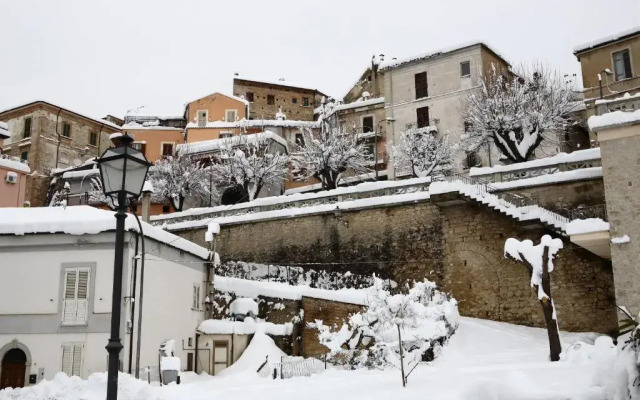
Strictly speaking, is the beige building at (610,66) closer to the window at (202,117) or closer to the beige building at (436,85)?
the beige building at (436,85)

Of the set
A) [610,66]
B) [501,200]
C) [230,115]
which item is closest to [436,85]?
[610,66]

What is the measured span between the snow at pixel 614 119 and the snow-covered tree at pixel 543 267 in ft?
14.7

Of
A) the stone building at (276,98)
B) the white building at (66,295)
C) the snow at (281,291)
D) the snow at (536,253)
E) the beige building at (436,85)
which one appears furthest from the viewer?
the stone building at (276,98)

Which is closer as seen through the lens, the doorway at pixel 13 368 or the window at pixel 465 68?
the doorway at pixel 13 368

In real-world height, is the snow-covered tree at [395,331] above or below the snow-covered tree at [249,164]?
below

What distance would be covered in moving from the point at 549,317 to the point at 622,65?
24.4 metres

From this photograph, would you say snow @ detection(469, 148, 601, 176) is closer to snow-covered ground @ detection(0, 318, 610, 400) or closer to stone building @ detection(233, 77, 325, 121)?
snow-covered ground @ detection(0, 318, 610, 400)

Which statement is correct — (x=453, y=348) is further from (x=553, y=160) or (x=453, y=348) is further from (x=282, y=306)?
(x=553, y=160)

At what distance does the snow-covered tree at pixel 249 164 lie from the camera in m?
41.1

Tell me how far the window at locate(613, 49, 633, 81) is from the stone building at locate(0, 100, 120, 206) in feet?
133

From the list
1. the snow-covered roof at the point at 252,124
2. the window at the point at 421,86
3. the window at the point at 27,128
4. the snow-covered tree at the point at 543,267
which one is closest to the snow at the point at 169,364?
the snow-covered tree at the point at 543,267

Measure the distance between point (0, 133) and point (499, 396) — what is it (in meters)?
33.9

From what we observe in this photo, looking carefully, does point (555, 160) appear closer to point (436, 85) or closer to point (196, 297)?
point (196, 297)

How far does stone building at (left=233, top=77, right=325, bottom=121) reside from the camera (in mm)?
63406
